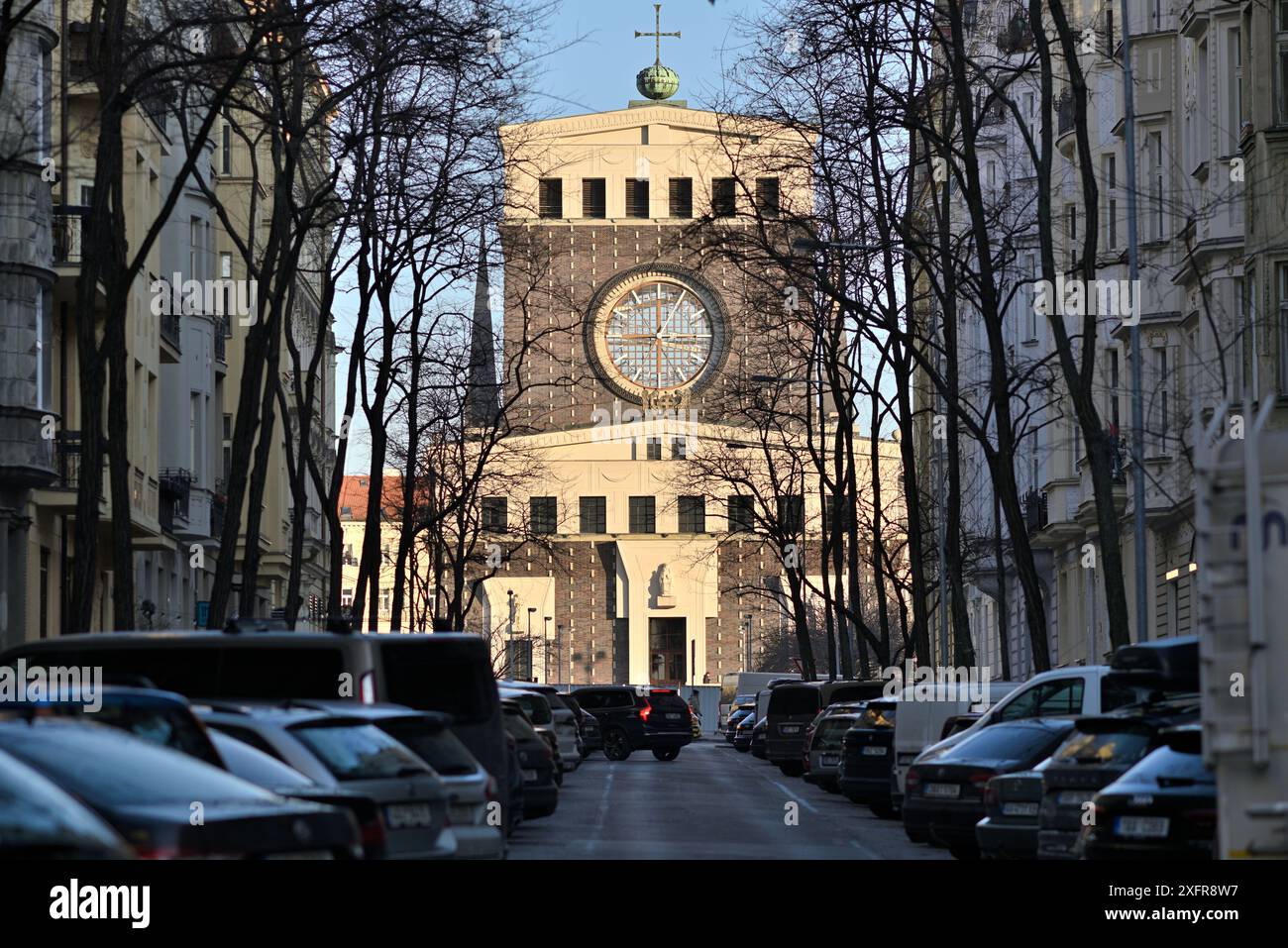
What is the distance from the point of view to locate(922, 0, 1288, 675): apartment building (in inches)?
1266

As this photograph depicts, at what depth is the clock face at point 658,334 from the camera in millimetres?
130125

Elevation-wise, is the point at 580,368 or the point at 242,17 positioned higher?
the point at 580,368

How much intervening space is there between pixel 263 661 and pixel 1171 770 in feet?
21.7

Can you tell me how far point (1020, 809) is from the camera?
65.0 ft

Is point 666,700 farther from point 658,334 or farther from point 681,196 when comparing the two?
point 681,196

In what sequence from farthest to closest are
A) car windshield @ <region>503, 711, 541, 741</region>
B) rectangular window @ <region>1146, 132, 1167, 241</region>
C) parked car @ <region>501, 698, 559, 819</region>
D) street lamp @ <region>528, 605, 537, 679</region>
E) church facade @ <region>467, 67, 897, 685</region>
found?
church facade @ <region>467, 67, 897, 685</region>, street lamp @ <region>528, 605, 537, 679</region>, rectangular window @ <region>1146, 132, 1167, 241</region>, car windshield @ <region>503, 711, 541, 741</region>, parked car @ <region>501, 698, 559, 819</region>

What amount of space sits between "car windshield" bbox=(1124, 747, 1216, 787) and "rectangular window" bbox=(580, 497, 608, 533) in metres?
116

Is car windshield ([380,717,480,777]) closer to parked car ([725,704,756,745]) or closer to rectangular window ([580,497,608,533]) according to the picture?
parked car ([725,704,756,745])

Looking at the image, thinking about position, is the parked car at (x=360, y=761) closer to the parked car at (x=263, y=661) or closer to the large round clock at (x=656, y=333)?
the parked car at (x=263, y=661)

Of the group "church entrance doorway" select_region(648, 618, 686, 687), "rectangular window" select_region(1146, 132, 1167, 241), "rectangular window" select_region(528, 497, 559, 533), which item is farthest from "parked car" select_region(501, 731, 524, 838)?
"church entrance doorway" select_region(648, 618, 686, 687)
